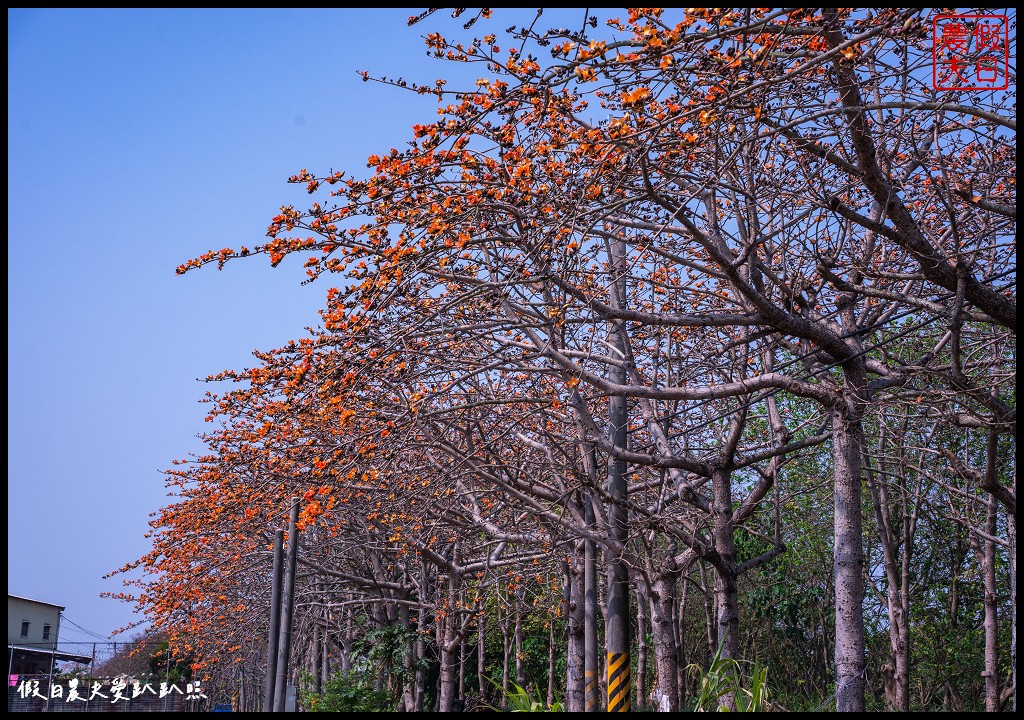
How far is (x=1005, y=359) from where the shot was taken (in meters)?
9.68

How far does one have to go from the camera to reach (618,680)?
386 inches

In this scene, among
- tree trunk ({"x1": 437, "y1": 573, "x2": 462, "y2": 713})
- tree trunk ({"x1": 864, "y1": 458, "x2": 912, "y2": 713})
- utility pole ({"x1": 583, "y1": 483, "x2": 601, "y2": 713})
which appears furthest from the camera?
tree trunk ({"x1": 437, "y1": 573, "x2": 462, "y2": 713})

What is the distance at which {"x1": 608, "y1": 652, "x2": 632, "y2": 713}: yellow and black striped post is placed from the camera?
9781mm

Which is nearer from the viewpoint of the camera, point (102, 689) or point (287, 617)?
point (287, 617)

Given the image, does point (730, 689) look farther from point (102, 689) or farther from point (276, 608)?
point (102, 689)

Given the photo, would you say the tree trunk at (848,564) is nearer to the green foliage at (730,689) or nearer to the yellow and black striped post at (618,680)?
the green foliage at (730,689)

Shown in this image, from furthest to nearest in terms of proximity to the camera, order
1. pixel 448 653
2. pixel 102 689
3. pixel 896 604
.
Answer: pixel 102 689
pixel 448 653
pixel 896 604

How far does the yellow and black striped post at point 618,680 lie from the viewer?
9.78 meters

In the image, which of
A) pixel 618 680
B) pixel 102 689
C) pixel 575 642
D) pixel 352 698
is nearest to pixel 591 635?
pixel 618 680

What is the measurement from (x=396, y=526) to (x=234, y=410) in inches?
130

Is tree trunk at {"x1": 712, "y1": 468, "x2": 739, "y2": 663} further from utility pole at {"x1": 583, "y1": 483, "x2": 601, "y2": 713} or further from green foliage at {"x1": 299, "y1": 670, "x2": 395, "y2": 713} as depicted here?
green foliage at {"x1": 299, "y1": 670, "x2": 395, "y2": 713}

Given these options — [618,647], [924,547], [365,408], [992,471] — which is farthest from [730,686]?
[924,547]

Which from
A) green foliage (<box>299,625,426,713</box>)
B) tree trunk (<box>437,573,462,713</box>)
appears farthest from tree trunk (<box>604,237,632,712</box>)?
green foliage (<box>299,625,426,713</box>)

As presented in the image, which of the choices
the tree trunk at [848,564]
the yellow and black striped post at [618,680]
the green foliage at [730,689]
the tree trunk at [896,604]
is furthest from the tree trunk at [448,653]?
the tree trunk at [848,564]
